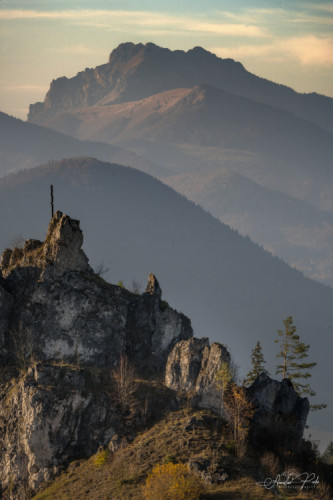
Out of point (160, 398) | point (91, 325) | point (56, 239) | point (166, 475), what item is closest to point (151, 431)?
point (160, 398)

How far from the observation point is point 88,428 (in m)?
80.6

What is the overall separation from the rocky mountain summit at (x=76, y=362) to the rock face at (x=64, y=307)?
4.4 inches

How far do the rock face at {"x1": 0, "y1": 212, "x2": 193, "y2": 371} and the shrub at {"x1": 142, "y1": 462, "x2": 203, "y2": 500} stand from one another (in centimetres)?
2036

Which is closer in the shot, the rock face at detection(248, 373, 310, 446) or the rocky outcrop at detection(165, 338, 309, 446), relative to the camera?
the rock face at detection(248, 373, 310, 446)

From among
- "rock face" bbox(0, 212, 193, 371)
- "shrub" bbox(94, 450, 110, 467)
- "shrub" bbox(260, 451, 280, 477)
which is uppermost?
"rock face" bbox(0, 212, 193, 371)

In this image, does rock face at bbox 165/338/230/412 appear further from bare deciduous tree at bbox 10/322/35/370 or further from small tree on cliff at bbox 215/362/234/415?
bare deciduous tree at bbox 10/322/35/370

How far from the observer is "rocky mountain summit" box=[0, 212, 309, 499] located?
8006 centimetres

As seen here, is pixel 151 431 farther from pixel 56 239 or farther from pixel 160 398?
pixel 56 239

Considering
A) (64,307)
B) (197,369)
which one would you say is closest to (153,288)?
(64,307)

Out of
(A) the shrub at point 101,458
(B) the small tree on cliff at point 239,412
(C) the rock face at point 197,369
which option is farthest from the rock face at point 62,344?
(B) the small tree on cliff at point 239,412

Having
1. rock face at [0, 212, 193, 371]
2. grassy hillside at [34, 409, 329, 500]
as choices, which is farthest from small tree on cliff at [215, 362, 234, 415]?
rock face at [0, 212, 193, 371]

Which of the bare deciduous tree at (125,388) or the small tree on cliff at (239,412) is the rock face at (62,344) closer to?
the bare deciduous tree at (125,388)

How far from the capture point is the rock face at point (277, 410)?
7900 centimetres

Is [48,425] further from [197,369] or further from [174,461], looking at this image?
[197,369]
